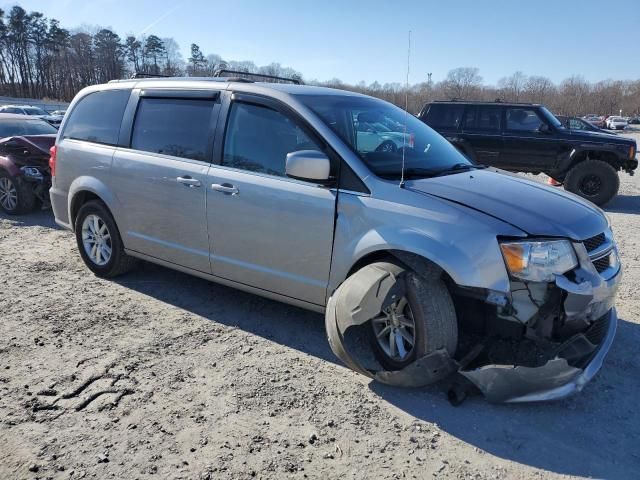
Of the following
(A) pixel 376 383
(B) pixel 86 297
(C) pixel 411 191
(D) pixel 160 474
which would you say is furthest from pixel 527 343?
(B) pixel 86 297

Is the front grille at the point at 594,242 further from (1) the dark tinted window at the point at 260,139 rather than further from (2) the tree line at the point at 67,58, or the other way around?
(2) the tree line at the point at 67,58

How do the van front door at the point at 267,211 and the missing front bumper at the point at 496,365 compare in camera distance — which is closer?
the missing front bumper at the point at 496,365

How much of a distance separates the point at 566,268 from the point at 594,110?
11997 cm

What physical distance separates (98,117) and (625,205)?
10172 mm

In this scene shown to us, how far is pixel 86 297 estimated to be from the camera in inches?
183

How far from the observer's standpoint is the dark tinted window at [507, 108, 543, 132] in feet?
35.8

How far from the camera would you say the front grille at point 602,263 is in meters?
3.08

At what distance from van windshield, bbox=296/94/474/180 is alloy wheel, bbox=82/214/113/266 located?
2.58m

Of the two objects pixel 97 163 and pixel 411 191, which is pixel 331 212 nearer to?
pixel 411 191

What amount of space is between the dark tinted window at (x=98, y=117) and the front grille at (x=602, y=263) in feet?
13.7

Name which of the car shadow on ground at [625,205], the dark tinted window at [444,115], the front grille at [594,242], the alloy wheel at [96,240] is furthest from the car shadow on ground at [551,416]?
the dark tinted window at [444,115]

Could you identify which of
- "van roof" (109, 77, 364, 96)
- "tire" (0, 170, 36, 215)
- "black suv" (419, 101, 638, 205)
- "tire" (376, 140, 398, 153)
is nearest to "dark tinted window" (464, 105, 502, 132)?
"black suv" (419, 101, 638, 205)

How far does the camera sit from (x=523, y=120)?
1100 cm

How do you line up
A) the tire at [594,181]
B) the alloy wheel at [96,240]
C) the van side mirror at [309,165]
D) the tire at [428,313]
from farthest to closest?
1. the tire at [594,181]
2. the alloy wheel at [96,240]
3. the van side mirror at [309,165]
4. the tire at [428,313]
